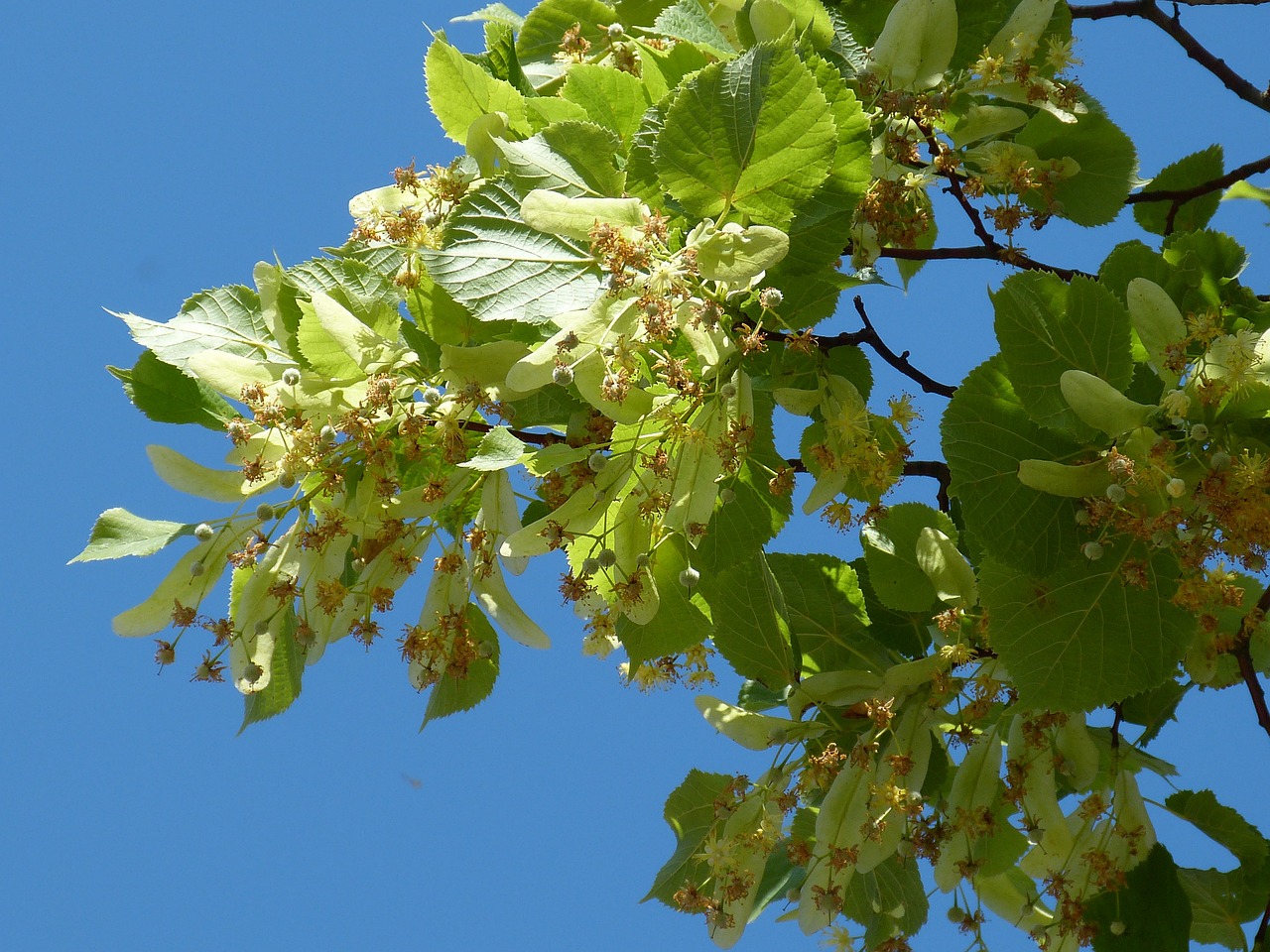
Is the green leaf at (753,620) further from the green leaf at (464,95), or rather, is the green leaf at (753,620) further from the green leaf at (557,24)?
the green leaf at (557,24)

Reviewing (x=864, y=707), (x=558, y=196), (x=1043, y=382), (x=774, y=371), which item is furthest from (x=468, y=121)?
(x=864, y=707)

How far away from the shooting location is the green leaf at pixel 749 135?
103cm

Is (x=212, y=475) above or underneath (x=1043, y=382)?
underneath

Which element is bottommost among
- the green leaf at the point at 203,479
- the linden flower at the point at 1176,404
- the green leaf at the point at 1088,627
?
the green leaf at the point at 203,479

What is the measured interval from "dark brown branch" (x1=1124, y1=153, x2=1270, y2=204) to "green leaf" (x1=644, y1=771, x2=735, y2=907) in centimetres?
90

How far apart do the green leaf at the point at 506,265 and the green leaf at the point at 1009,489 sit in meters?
0.39

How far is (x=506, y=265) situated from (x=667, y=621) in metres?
0.39

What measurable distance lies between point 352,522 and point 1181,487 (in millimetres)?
780

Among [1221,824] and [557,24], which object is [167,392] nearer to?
[557,24]

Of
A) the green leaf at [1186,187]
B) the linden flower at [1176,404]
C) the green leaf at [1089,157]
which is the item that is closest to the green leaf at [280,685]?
the linden flower at [1176,404]

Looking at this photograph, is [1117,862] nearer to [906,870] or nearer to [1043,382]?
[906,870]

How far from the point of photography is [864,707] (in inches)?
53.3

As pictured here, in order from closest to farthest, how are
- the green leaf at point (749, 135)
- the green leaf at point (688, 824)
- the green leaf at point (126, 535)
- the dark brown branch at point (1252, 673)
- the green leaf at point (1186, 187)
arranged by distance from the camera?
the green leaf at point (749, 135) → the green leaf at point (126, 535) → the dark brown branch at point (1252, 673) → the green leaf at point (688, 824) → the green leaf at point (1186, 187)

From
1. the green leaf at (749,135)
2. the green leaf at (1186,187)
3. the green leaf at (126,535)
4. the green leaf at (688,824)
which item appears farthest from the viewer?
the green leaf at (1186,187)
